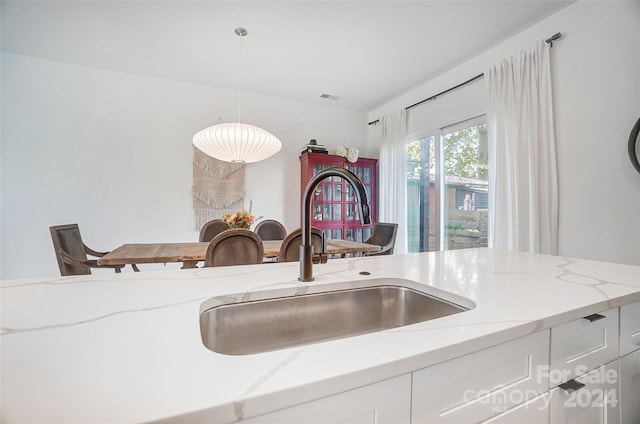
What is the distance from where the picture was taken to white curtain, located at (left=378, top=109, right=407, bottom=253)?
12.3 ft

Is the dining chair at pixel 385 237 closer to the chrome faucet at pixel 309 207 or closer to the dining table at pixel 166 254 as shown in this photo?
the dining table at pixel 166 254

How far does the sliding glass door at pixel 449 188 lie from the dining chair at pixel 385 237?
2.17 feet

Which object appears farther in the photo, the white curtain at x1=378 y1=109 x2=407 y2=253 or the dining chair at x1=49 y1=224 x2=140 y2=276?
the white curtain at x1=378 y1=109 x2=407 y2=253

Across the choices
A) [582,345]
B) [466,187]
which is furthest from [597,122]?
[582,345]

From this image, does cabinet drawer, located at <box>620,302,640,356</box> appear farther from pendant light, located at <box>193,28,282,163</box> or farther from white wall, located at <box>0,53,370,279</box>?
white wall, located at <box>0,53,370,279</box>

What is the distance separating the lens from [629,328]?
85 centimetres

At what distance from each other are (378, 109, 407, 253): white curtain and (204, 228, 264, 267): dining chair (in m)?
2.41

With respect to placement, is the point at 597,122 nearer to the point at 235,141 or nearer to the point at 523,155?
the point at 523,155

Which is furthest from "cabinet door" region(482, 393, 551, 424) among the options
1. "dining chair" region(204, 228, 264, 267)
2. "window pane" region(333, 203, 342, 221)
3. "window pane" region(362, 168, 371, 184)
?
"window pane" region(362, 168, 371, 184)

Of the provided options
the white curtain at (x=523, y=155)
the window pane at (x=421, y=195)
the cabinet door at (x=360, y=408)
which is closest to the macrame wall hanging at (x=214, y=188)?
the window pane at (x=421, y=195)

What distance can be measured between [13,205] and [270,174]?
106 inches

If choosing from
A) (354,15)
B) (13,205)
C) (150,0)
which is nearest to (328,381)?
(354,15)

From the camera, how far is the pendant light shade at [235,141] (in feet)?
8.23

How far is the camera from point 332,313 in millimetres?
932
